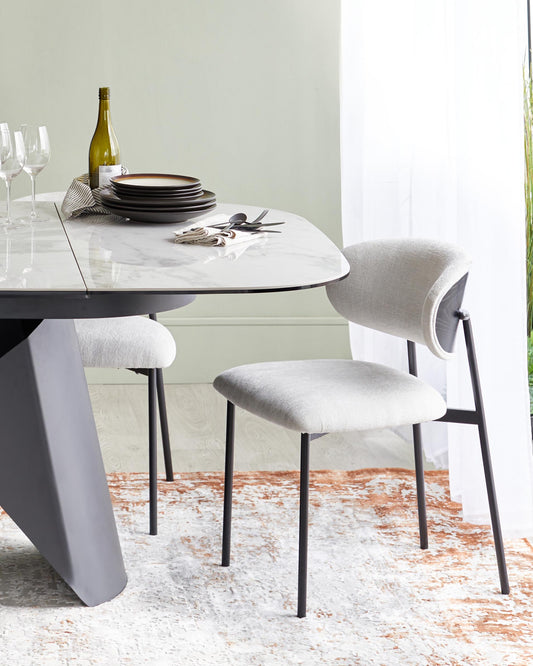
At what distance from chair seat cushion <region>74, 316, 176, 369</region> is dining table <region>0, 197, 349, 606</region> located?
Result: 0.28 meters

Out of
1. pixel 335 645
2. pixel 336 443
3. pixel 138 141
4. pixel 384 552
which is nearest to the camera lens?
pixel 335 645

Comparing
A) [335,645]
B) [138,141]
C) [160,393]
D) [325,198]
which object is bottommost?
[335,645]

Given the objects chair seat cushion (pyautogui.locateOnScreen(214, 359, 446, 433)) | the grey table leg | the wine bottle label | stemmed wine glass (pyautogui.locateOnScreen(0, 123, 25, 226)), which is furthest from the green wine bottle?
chair seat cushion (pyautogui.locateOnScreen(214, 359, 446, 433))

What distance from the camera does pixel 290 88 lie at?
12.4ft

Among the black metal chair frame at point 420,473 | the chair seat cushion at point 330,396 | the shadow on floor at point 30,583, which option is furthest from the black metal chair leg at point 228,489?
the shadow on floor at point 30,583

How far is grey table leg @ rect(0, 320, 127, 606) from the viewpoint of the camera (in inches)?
74.3

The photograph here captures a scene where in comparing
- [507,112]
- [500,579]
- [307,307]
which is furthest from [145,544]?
[307,307]

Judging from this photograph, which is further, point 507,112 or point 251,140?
point 251,140

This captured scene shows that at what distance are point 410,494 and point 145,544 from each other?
2.61 feet

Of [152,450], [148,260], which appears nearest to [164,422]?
[152,450]

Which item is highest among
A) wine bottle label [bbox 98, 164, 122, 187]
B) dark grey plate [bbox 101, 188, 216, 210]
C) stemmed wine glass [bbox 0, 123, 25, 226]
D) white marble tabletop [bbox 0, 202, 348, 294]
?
stemmed wine glass [bbox 0, 123, 25, 226]

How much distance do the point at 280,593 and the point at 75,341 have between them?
718 mm

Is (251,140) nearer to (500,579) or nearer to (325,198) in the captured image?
(325,198)

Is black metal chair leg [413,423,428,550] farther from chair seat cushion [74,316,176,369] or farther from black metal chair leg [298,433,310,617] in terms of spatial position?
chair seat cushion [74,316,176,369]
